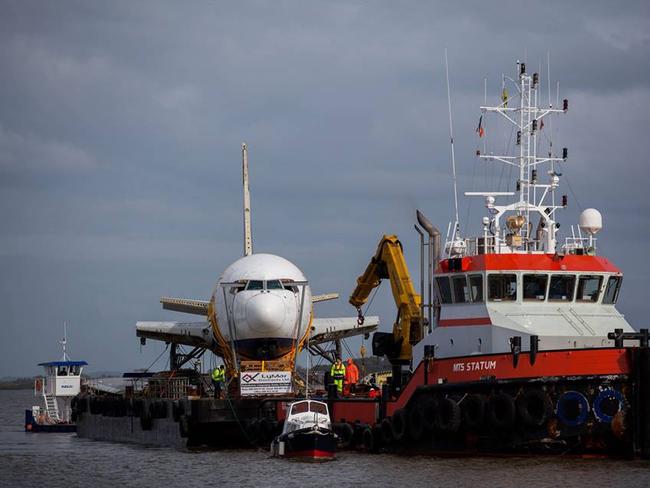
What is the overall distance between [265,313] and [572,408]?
45.1ft

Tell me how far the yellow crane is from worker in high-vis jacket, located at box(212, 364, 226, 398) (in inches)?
185

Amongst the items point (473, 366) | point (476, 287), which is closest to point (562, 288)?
point (476, 287)

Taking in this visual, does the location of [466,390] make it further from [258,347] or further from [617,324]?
[258,347]

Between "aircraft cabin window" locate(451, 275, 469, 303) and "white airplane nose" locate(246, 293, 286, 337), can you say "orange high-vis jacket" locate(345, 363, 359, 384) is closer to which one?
"white airplane nose" locate(246, 293, 286, 337)

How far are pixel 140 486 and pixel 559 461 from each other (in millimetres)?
8730

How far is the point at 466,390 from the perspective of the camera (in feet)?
92.9

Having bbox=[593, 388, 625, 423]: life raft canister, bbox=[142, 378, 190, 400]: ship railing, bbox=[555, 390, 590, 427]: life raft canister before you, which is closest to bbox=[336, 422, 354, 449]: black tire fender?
bbox=[555, 390, 590, 427]: life raft canister

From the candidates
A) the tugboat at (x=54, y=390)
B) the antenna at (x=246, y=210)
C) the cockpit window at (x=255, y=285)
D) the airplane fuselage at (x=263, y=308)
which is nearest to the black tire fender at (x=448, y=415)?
the airplane fuselage at (x=263, y=308)

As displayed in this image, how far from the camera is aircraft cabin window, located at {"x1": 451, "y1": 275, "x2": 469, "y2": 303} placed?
30500 millimetres

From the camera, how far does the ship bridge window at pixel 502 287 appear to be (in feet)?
97.7

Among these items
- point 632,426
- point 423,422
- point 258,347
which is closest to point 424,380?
point 423,422

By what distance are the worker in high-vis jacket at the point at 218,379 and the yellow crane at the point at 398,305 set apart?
471 cm

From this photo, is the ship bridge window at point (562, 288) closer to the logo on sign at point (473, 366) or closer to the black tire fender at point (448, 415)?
the logo on sign at point (473, 366)

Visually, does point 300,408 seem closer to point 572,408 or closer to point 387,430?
point 387,430
